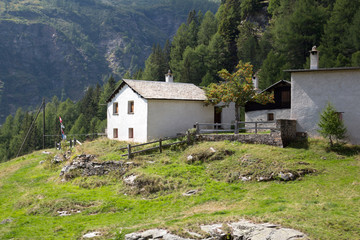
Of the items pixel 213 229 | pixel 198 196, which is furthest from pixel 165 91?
pixel 213 229

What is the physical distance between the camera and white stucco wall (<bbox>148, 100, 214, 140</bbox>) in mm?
30703

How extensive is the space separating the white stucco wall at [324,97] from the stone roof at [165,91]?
10526 millimetres

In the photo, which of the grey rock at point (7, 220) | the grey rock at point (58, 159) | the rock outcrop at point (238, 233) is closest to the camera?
the rock outcrop at point (238, 233)

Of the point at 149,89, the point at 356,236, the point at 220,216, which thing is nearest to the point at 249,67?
the point at 149,89

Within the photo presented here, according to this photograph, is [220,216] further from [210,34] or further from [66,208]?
[210,34]

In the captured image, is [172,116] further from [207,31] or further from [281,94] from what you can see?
[207,31]

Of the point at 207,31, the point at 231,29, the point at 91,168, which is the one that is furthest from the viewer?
the point at 207,31

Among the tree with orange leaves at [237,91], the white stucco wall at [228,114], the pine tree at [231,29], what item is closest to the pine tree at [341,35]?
the white stucco wall at [228,114]

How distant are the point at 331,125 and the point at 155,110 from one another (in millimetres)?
14868

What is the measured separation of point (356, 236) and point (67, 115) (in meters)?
115

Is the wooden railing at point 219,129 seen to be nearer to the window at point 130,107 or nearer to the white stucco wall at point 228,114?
the white stucco wall at point 228,114

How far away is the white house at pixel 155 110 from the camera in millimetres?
30783

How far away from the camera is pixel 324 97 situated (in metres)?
24.5

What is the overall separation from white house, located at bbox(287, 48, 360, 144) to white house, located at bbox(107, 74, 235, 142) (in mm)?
10446
